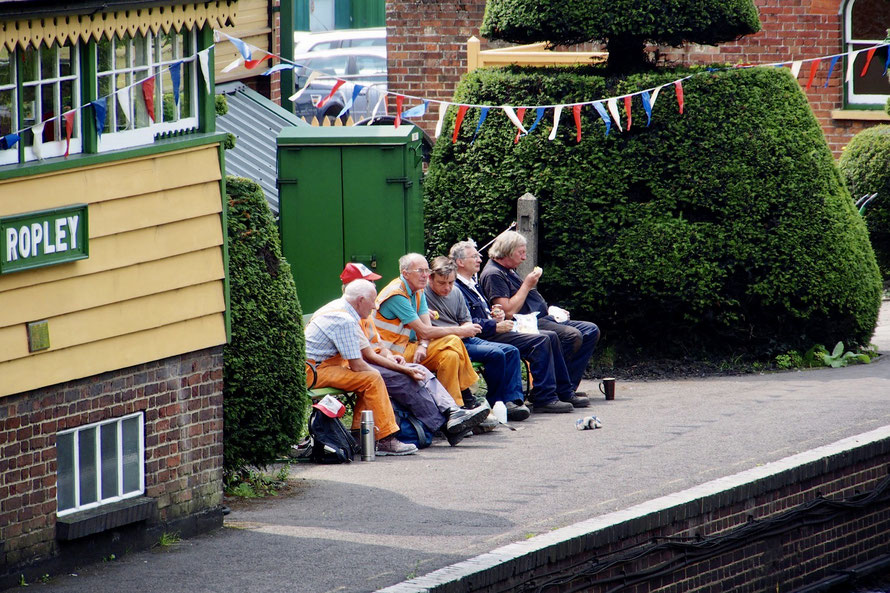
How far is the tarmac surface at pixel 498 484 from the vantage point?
669 centimetres

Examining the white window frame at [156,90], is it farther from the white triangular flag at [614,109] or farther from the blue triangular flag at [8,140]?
the white triangular flag at [614,109]

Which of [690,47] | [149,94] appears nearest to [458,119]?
[149,94]

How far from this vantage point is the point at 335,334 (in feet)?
30.5

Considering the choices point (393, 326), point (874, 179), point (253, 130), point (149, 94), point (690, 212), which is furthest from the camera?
point (874, 179)

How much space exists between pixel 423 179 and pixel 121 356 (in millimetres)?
6712

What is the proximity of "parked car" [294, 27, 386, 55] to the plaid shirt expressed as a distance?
56.9ft

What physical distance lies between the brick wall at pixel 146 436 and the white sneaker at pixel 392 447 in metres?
2.05

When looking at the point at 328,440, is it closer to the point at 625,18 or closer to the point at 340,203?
the point at 340,203

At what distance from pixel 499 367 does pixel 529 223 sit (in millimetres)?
2148

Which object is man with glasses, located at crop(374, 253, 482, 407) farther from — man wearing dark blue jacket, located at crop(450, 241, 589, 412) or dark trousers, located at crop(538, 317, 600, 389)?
dark trousers, located at crop(538, 317, 600, 389)

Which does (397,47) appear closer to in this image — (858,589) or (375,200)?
(375,200)

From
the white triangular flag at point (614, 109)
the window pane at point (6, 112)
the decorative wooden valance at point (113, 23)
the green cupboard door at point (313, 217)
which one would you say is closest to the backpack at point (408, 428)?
the green cupboard door at point (313, 217)

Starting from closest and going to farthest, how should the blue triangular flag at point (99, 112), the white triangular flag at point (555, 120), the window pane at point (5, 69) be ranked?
the window pane at point (5, 69)
the blue triangular flag at point (99, 112)
the white triangular flag at point (555, 120)

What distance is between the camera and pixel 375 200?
12.3 meters
